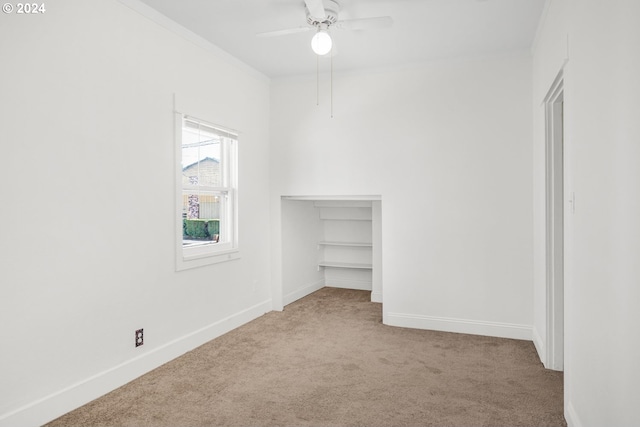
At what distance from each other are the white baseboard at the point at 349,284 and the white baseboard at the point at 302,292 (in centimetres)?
15

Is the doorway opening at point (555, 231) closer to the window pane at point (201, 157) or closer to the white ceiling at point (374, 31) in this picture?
the white ceiling at point (374, 31)

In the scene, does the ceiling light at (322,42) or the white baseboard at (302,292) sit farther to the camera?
the white baseboard at (302,292)

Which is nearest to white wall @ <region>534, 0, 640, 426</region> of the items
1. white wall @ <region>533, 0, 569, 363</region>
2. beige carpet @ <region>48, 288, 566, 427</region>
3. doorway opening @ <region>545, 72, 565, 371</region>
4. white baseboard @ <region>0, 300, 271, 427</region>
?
white wall @ <region>533, 0, 569, 363</region>

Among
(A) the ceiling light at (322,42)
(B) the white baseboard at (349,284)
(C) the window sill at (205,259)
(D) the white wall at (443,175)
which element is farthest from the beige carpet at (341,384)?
(A) the ceiling light at (322,42)

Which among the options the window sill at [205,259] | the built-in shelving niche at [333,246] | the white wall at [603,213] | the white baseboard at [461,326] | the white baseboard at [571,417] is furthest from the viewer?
the built-in shelving niche at [333,246]

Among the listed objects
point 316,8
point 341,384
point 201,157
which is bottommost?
point 341,384

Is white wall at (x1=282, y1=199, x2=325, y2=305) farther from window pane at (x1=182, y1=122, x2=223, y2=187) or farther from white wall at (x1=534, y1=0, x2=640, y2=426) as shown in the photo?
white wall at (x1=534, y1=0, x2=640, y2=426)

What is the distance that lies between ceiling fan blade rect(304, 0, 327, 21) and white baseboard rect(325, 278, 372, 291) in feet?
13.0

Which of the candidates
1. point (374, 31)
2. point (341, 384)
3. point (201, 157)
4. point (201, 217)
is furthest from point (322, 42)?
point (341, 384)

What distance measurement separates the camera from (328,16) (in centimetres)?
320

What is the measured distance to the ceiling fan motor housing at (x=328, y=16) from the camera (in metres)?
3.08

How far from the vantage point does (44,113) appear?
7.96 ft

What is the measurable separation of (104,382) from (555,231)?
132 inches

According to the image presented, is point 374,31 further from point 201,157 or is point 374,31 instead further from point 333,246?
point 333,246
